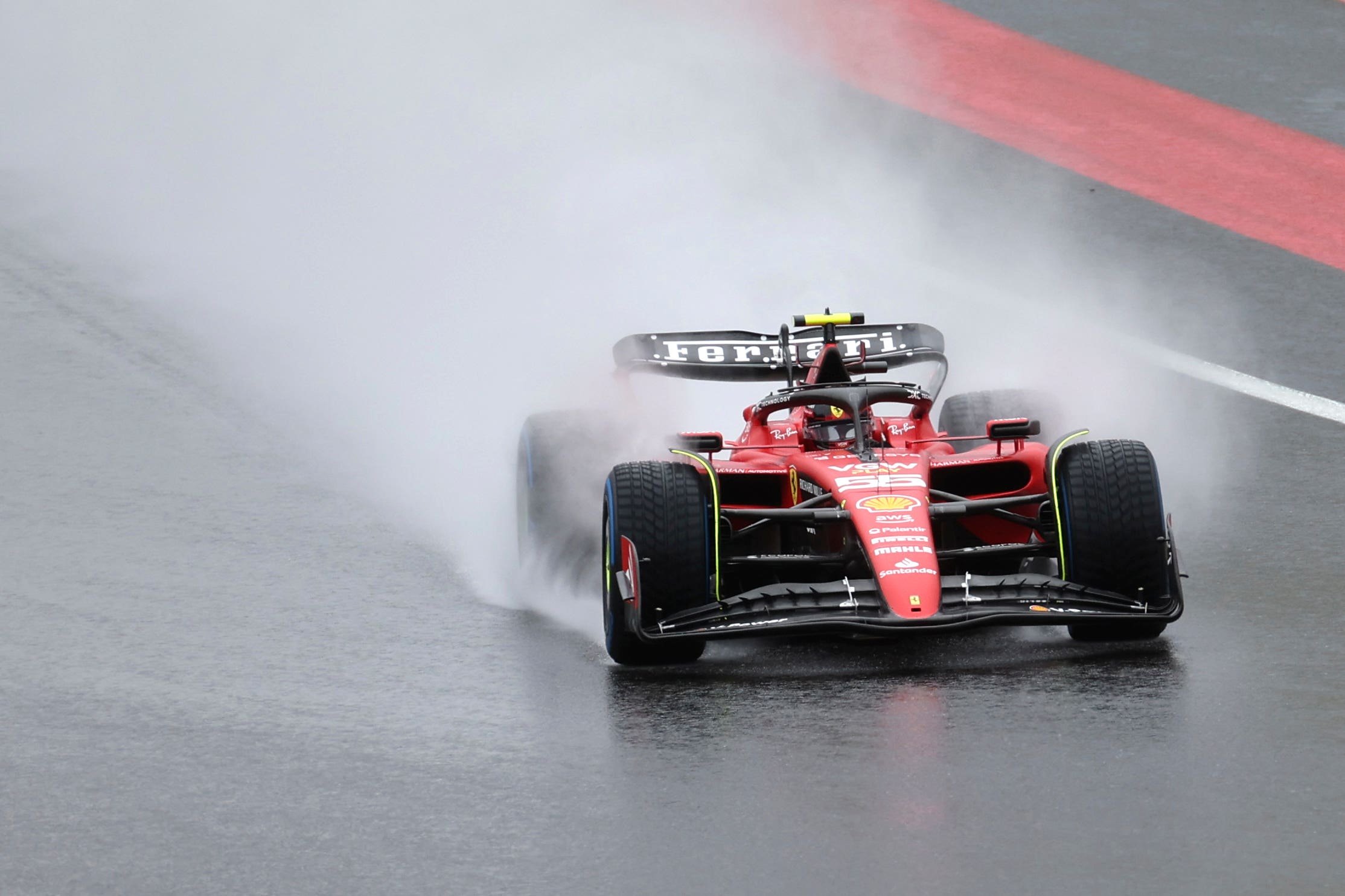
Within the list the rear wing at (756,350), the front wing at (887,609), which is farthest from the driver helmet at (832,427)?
the front wing at (887,609)

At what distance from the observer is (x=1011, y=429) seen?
969cm

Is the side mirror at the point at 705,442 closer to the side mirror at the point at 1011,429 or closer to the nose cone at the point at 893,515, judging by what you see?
the nose cone at the point at 893,515

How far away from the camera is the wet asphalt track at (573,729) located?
6656 mm

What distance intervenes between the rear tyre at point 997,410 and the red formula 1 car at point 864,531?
0.97m

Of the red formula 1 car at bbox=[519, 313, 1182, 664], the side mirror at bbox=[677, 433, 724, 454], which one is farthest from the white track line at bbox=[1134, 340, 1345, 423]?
the side mirror at bbox=[677, 433, 724, 454]

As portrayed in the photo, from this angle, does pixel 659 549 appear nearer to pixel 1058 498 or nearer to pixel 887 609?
pixel 887 609

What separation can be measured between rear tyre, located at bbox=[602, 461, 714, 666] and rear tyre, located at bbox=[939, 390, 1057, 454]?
2782mm

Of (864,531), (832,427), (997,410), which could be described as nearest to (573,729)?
(864,531)

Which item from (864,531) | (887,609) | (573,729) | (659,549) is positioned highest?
(864,531)

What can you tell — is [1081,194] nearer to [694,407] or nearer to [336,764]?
[694,407]

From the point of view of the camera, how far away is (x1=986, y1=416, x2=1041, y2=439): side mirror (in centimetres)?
966

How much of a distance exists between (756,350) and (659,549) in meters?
2.58

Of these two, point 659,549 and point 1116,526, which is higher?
point 1116,526

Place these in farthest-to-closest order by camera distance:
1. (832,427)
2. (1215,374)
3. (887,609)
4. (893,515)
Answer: (1215,374) < (832,427) < (893,515) < (887,609)
